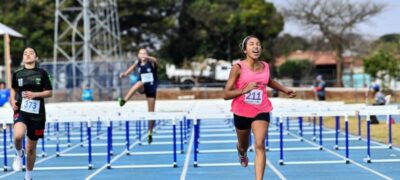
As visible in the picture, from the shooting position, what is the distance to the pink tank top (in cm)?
846

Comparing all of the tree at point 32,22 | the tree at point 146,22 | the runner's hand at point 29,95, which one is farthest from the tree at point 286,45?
the runner's hand at point 29,95

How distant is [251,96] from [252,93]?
5 cm

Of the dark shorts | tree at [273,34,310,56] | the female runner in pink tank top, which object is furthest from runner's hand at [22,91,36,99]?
tree at [273,34,310,56]

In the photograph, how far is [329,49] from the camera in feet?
216

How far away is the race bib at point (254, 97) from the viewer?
27.6 feet

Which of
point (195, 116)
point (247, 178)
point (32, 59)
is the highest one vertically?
point (32, 59)

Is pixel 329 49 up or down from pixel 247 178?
up

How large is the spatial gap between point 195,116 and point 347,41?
50347 millimetres

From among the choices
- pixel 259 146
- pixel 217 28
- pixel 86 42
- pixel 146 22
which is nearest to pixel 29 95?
pixel 259 146

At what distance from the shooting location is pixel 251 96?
27.7 feet

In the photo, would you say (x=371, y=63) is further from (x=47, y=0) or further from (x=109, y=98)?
(x=47, y=0)

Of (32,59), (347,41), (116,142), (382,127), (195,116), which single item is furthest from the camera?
(347,41)

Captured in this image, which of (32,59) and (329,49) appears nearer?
(32,59)

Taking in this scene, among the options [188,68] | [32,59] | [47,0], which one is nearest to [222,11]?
[188,68]
